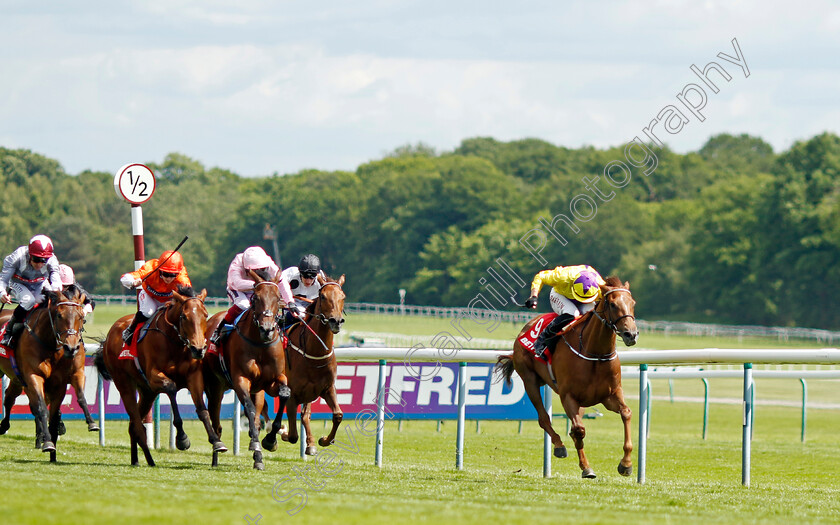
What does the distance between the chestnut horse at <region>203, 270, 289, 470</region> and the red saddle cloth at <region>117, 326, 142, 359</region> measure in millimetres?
605

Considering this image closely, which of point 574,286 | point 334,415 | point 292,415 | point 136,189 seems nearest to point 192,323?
point 292,415

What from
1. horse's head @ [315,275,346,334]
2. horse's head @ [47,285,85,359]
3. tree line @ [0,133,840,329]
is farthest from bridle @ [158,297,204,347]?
tree line @ [0,133,840,329]

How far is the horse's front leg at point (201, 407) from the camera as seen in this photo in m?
9.26

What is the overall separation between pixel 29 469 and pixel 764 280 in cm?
4987

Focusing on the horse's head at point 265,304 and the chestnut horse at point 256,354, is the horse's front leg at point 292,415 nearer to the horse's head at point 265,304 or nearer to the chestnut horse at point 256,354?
the chestnut horse at point 256,354

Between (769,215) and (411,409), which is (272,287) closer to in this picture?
(411,409)

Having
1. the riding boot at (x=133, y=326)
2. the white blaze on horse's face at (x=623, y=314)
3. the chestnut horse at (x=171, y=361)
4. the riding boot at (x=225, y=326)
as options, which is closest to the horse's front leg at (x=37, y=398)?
the chestnut horse at (x=171, y=361)

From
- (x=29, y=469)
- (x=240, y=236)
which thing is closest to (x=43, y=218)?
(x=240, y=236)

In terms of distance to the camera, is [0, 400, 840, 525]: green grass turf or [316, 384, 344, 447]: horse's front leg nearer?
[0, 400, 840, 525]: green grass turf

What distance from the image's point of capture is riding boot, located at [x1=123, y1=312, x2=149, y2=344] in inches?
391

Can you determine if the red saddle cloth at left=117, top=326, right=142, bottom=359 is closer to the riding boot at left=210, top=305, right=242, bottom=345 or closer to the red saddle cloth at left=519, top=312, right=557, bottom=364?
the riding boot at left=210, top=305, right=242, bottom=345

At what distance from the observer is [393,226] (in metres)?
74.2

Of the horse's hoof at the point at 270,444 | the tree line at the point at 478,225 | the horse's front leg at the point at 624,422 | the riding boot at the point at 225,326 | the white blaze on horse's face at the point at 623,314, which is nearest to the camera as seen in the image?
the white blaze on horse's face at the point at 623,314

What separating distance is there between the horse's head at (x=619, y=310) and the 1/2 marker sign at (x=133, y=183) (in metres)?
5.47
